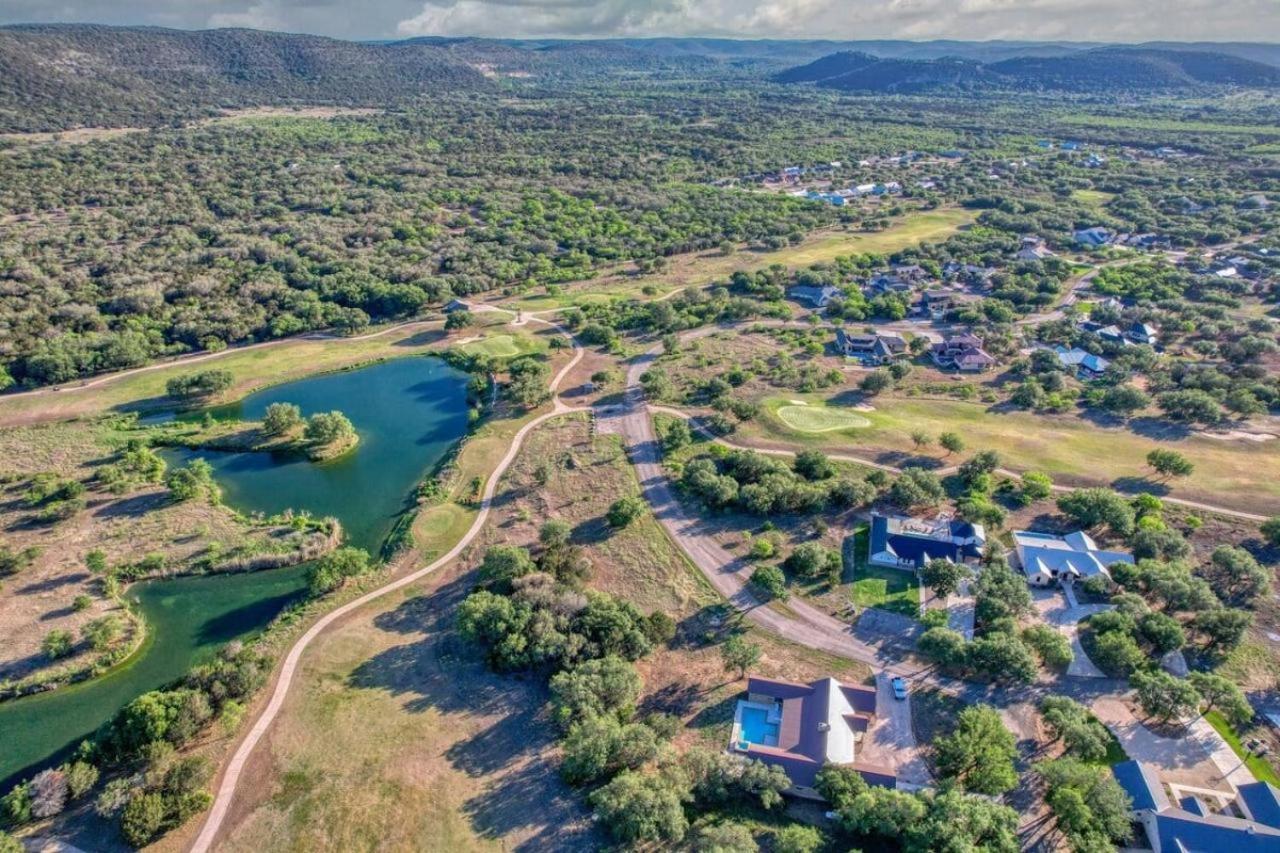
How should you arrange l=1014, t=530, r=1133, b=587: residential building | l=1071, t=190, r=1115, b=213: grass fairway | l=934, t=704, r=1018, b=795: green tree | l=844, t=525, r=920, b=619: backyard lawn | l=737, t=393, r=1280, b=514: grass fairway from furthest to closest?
l=1071, t=190, r=1115, b=213: grass fairway
l=737, t=393, r=1280, b=514: grass fairway
l=1014, t=530, r=1133, b=587: residential building
l=844, t=525, r=920, b=619: backyard lawn
l=934, t=704, r=1018, b=795: green tree

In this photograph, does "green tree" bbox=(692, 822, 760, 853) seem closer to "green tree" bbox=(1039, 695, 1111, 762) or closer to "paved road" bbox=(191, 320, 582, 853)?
"green tree" bbox=(1039, 695, 1111, 762)

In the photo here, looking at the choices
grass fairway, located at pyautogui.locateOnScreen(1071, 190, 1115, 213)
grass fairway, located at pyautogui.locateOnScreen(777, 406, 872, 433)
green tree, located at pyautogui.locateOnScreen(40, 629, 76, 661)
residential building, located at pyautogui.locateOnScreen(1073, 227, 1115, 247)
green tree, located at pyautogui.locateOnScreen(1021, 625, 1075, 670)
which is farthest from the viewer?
grass fairway, located at pyautogui.locateOnScreen(1071, 190, 1115, 213)

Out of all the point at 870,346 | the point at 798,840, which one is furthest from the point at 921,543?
A: the point at 870,346

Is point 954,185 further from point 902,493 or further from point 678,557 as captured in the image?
point 678,557

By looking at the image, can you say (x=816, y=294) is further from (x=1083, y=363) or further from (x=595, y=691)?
(x=595, y=691)

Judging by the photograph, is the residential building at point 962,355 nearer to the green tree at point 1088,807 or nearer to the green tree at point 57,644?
the green tree at point 1088,807

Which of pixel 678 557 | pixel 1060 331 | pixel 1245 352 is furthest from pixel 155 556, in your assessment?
pixel 1245 352

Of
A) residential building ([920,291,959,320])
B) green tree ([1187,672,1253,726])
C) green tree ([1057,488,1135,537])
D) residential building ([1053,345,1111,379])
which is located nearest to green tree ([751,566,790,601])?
green tree ([1187,672,1253,726])
